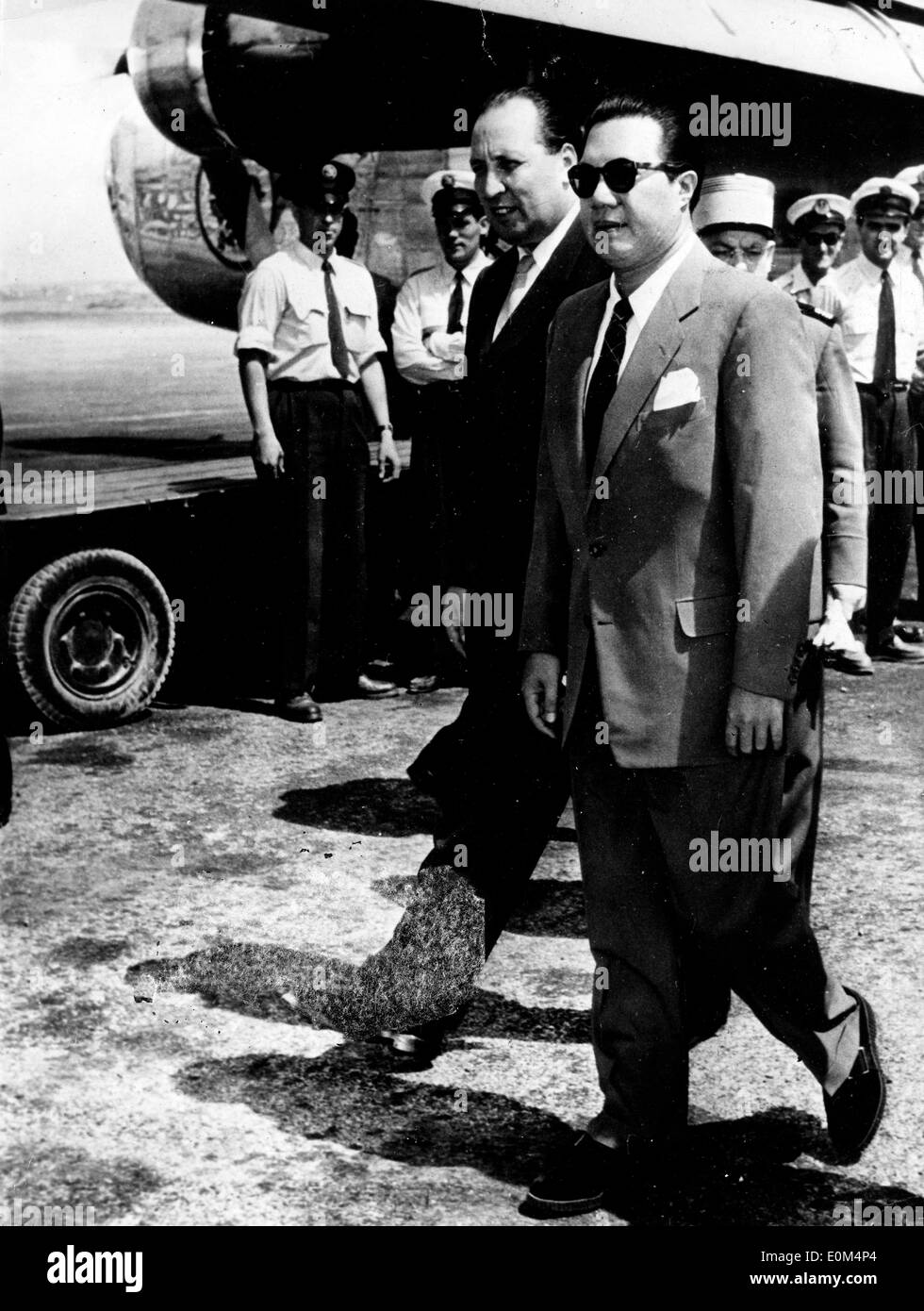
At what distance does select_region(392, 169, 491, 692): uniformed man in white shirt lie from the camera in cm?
696

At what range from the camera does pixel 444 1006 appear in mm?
3488

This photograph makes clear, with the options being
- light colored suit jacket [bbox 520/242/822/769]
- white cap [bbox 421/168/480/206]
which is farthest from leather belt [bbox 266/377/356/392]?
Result: light colored suit jacket [bbox 520/242/822/769]

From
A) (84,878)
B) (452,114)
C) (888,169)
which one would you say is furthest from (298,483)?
(888,169)

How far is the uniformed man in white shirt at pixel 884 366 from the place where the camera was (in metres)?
7.92

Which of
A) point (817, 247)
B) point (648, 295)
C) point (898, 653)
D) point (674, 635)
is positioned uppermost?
point (817, 247)

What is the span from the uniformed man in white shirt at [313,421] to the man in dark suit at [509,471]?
2.98 m

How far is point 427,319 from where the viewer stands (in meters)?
7.09

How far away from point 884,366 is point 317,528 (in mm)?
3160

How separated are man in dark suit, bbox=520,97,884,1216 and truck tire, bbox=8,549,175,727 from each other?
11.2 feet

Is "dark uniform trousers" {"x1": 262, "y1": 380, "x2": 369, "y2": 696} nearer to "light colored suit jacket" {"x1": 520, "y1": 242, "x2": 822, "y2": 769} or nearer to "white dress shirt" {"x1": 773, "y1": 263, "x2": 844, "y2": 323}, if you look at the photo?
"white dress shirt" {"x1": 773, "y1": 263, "x2": 844, "y2": 323}

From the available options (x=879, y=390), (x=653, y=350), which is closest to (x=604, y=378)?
(x=653, y=350)

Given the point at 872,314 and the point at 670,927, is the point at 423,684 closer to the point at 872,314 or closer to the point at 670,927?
the point at 872,314
